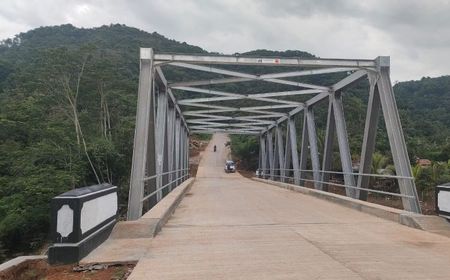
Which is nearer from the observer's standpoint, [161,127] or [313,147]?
[161,127]

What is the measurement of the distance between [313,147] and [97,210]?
12.5m

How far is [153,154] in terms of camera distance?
10.6 metres

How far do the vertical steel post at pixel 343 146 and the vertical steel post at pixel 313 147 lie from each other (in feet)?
8.94

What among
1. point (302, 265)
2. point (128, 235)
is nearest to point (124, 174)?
point (128, 235)

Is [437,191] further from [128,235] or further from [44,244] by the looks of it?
[44,244]

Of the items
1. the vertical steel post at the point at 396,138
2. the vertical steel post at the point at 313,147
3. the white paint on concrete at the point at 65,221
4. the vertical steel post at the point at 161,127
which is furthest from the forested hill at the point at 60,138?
the vertical steel post at the point at 396,138

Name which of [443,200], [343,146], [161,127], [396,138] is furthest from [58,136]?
[443,200]

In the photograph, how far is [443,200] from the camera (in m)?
7.77

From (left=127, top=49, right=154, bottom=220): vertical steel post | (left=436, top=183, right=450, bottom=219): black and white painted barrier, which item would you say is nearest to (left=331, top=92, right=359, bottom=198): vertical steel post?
(left=436, top=183, right=450, bottom=219): black and white painted barrier

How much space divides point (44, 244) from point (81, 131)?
10.8 m

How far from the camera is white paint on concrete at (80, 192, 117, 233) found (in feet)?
17.2

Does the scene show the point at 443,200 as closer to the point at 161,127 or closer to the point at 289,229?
the point at 289,229

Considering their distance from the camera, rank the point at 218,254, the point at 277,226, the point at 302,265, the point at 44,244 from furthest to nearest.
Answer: the point at 44,244
the point at 277,226
the point at 218,254
the point at 302,265

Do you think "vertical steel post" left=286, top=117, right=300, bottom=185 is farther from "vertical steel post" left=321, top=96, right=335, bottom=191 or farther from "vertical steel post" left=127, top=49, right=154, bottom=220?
"vertical steel post" left=127, top=49, right=154, bottom=220
